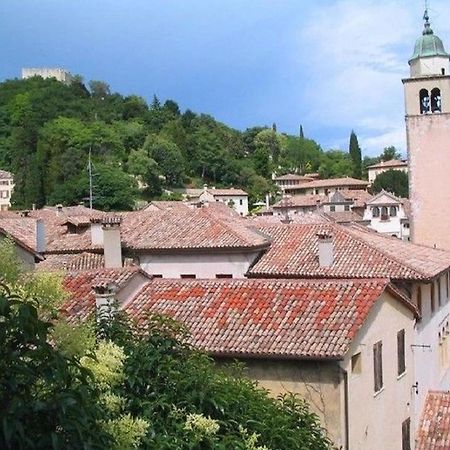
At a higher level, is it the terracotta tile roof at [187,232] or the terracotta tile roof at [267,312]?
the terracotta tile roof at [187,232]

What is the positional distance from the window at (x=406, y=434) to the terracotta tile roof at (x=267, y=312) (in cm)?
342

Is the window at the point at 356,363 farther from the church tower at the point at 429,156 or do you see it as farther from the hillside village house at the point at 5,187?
the hillside village house at the point at 5,187

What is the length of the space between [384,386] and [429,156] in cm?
2184

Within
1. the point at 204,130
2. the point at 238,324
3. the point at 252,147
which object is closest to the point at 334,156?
the point at 252,147

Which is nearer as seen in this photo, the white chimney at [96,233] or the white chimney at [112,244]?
the white chimney at [112,244]

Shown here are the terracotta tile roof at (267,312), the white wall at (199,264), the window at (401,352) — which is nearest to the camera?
the terracotta tile roof at (267,312)

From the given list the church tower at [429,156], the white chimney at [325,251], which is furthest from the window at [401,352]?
the church tower at [429,156]

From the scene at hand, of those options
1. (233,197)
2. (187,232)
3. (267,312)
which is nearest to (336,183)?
(233,197)

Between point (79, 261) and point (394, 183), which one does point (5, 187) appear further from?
point (79, 261)

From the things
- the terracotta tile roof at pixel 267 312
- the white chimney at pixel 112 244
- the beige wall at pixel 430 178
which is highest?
the beige wall at pixel 430 178

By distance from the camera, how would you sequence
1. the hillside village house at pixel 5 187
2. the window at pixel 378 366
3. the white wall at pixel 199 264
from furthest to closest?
1. the hillside village house at pixel 5 187
2. the white wall at pixel 199 264
3. the window at pixel 378 366

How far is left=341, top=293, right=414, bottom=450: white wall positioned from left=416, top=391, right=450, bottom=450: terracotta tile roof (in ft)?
1.74

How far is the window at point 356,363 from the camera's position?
14023 mm

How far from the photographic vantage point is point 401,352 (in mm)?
17359
